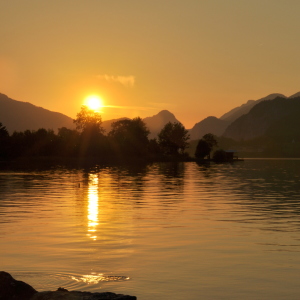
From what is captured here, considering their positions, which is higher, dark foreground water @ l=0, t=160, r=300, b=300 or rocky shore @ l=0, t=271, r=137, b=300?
rocky shore @ l=0, t=271, r=137, b=300

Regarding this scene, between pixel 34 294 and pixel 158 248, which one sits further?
pixel 158 248

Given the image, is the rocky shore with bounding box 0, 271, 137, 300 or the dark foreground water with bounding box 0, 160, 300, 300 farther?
the dark foreground water with bounding box 0, 160, 300, 300

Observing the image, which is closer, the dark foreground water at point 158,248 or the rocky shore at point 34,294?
the rocky shore at point 34,294

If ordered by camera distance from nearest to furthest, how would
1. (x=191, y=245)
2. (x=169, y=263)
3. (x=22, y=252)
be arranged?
(x=169, y=263) → (x=22, y=252) → (x=191, y=245)

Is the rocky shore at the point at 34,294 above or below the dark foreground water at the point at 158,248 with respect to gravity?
above

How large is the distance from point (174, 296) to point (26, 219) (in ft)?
62.5

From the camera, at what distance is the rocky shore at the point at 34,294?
1251 cm

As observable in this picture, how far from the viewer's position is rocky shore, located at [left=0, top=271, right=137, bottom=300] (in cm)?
1251

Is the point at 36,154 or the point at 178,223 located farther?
the point at 36,154

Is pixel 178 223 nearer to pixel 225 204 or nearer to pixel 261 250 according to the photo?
pixel 261 250

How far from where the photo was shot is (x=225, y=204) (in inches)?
1633

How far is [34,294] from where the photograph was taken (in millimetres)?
13039

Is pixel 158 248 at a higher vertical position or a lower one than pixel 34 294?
lower

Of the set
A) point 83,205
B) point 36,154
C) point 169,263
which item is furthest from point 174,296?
point 36,154
